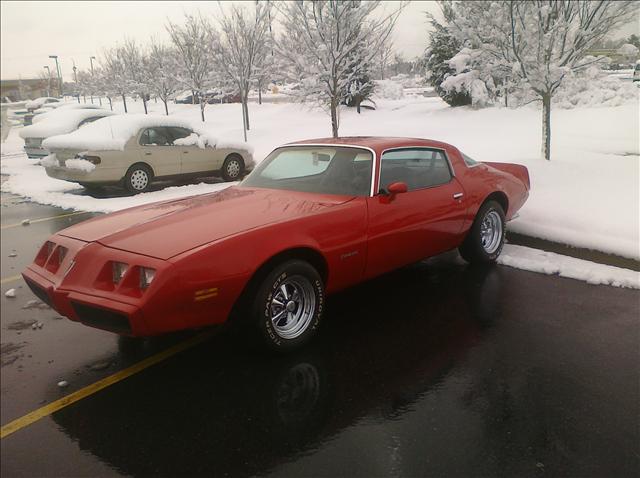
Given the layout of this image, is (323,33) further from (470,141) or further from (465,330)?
(465,330)

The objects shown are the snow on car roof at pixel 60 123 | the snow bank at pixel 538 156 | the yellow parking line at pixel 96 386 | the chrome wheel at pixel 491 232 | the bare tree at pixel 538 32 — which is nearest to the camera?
the yellow parking line at pixel 96 386

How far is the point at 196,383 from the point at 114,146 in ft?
26.0

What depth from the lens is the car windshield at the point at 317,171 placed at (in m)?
4.29

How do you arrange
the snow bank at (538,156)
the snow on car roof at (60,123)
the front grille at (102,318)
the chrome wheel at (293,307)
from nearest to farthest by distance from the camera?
the front grille at (102,318), the chrome wheel at (293,307), the snow bank at (538,156), the snow on car roof at (60,123)

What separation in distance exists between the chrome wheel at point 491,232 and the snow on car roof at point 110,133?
741cm

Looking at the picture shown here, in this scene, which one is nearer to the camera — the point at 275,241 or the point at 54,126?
the point at 275,241

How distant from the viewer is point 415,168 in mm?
4746

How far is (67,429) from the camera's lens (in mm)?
2758

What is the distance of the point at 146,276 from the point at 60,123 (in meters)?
13.3

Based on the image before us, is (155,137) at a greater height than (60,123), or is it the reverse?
(60,123)

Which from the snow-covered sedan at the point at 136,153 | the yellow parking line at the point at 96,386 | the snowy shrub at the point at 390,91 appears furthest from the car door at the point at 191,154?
the snowy shrub at the point at 390,91

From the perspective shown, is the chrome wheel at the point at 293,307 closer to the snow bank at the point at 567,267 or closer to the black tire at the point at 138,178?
the snow bank at the point at 567,267

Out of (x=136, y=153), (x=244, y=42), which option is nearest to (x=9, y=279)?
(x=136, y=153)

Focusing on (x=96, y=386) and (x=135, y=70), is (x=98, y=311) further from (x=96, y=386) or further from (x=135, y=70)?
(x=135, y=70)
